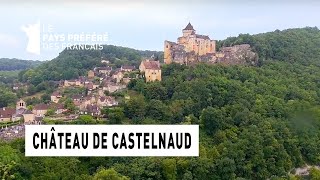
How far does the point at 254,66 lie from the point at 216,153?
14126 mm

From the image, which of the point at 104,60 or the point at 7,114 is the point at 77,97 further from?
the point at 104,60

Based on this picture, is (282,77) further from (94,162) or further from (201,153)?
(94,162)

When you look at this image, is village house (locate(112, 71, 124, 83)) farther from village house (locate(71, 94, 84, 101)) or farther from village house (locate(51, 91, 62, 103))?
village house (locate(51, 91, 62, 103))

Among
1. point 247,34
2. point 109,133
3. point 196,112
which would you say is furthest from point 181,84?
point 109,133

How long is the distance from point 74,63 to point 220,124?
27.3 meters

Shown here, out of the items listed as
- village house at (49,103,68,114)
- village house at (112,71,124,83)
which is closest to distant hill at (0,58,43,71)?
village house at (112,71,124,83)

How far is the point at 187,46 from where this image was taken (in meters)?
32.0

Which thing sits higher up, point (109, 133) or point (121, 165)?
point (109, 133)

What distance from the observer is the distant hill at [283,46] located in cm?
3688

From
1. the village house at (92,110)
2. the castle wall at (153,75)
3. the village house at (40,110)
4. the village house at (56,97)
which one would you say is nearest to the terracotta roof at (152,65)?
the castle wall at (153,75)

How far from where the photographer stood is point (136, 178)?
754 inches

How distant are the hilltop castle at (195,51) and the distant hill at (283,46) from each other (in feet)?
8.28

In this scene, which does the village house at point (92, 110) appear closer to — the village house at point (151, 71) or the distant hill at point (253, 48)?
the village house at point (151, 71)

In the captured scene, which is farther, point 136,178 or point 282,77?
point 282,77
